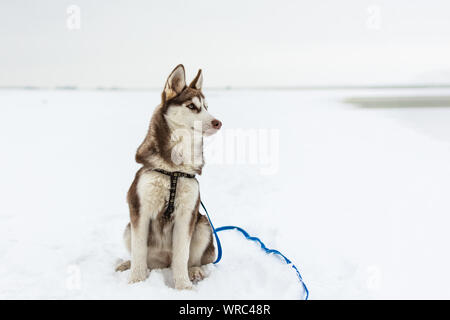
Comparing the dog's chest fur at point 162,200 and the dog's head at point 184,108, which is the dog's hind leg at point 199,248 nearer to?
the dog's chest fur at point 162,200

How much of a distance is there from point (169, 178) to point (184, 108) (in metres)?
0.52

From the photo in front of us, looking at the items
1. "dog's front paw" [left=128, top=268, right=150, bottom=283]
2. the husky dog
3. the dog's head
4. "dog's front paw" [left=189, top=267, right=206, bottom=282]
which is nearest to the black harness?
the husky dog

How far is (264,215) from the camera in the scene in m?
4.80

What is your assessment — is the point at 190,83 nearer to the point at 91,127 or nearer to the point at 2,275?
the point at 2,275

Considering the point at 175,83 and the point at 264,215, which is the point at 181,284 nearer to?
the point at 175,83

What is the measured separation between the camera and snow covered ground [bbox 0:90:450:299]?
3139mm

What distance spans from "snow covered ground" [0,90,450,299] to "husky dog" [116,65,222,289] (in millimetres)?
263

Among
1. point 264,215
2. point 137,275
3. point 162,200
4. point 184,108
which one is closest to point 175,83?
point 184,108

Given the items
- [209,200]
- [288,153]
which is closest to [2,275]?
[209,200]

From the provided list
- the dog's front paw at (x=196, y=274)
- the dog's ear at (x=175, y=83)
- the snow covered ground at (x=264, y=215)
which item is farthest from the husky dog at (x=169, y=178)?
the snow covered ground at (x=264, y=215)

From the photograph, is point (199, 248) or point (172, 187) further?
point (199, 248)

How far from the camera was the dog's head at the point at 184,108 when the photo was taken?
2.67 m

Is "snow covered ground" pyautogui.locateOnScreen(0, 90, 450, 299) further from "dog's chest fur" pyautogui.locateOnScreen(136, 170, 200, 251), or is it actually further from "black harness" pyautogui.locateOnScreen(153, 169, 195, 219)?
"black harness" pyautogui.locateOnScreen(153, 169, 195, 219)

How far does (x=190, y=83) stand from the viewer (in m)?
2.80
